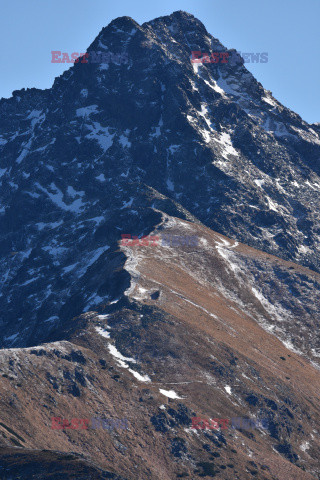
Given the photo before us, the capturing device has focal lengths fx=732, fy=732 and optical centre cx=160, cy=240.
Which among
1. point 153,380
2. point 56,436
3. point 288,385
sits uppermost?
point 288,385

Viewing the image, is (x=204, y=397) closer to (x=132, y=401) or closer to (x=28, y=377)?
(x=132, y=401)

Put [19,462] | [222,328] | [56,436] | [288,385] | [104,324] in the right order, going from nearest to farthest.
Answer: [19,462]
[56,436]
[104,324]
[288,385]
[222,328]

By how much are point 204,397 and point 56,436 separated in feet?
120

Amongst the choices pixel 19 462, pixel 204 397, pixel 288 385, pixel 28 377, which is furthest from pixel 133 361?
pixel 19 462

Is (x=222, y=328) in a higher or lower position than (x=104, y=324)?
higher

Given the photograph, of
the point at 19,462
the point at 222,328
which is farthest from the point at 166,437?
the point at 222,328

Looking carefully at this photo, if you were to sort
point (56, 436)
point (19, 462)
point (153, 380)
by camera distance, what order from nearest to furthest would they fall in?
point (19, 462), point (56, 436), point (153, 380)

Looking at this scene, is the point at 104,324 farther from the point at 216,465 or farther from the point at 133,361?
the point at 216,465

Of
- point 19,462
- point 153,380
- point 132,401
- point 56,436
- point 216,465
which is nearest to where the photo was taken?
point 19,462

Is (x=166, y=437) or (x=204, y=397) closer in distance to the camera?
(x=166, y=437)

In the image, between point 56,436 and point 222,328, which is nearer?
point 56,436

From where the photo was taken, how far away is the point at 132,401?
126 meters

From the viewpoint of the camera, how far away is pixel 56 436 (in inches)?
4267

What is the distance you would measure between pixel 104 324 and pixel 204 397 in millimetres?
26184
